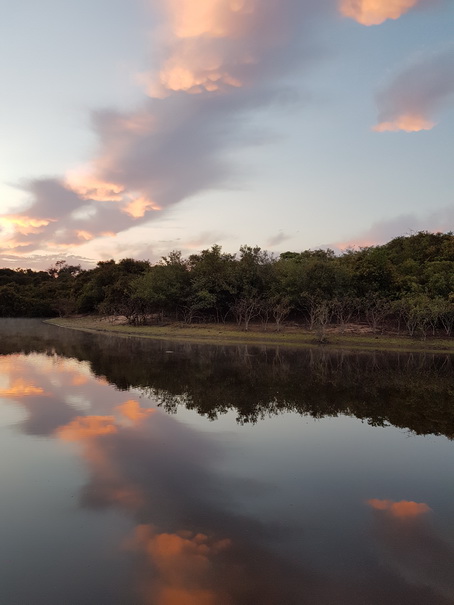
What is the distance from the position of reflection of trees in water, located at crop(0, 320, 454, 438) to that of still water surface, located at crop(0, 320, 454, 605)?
0.56 feet

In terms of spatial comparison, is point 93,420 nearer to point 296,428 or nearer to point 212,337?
point 296,428

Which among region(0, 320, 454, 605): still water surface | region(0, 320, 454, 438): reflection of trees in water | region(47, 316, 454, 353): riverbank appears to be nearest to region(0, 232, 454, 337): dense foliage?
region(47, 316, 454, 353): riverbank

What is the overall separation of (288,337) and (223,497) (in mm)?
34458

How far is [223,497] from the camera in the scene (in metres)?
8.00

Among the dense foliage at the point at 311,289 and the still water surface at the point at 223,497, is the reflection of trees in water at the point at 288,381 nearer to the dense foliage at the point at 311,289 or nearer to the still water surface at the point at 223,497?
the still water surface at the point at 223,497

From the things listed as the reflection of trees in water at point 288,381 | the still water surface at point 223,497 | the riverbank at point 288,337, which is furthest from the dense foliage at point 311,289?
the still water surface at point 223,497

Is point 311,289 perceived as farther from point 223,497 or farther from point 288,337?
point 223,497

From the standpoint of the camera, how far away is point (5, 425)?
1220 cm

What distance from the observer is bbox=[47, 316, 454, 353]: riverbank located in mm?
38269

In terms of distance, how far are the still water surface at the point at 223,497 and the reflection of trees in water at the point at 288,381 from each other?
6.8 inches

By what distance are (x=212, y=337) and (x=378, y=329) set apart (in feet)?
57.2

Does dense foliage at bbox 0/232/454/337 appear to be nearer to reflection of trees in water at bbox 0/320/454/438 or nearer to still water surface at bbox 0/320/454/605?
reflection of trees in water at bbox 0/320/454/438

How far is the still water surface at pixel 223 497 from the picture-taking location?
553cm

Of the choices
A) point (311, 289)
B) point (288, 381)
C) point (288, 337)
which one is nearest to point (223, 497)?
point (288, 381)
